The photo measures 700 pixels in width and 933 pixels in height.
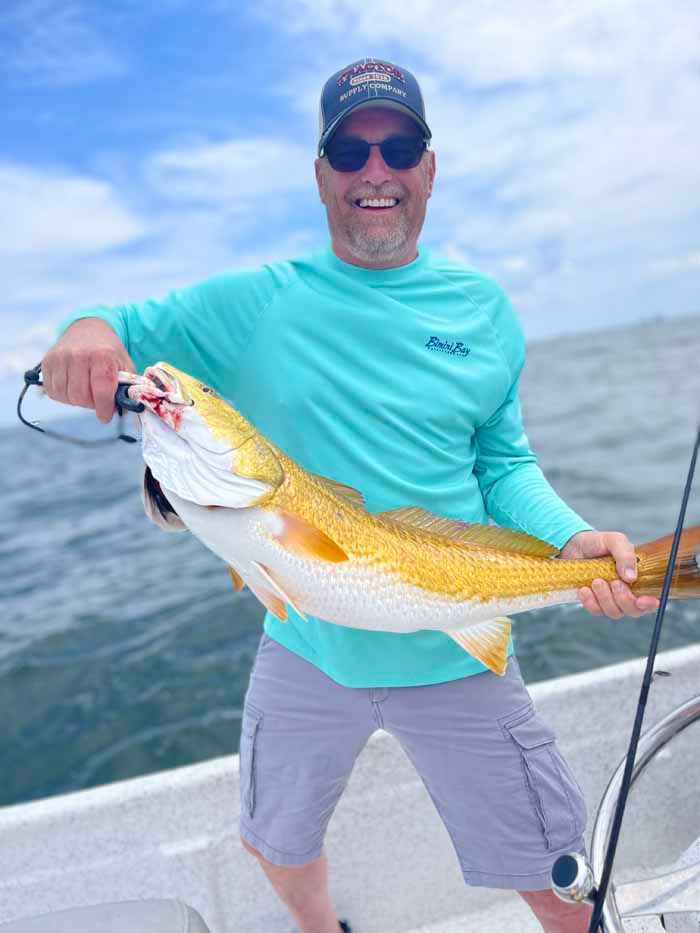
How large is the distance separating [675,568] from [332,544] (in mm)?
985

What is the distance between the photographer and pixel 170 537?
13547 mm

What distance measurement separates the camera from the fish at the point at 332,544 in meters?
1.88

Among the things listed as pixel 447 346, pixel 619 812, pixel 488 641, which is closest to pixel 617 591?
pixel 488 641

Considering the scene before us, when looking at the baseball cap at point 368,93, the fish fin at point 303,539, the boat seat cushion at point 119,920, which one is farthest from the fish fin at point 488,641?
the baseball cap at point 368,93

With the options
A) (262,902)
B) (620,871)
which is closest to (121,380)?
(262,902)

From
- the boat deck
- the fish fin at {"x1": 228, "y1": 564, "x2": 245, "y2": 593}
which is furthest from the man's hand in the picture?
the boat deck

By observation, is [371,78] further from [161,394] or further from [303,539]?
[303,539]

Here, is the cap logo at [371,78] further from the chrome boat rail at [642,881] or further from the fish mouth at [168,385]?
the chrome boat rail at [642,881]

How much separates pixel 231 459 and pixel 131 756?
5101 millimetres

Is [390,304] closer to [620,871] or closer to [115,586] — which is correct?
[620,871]

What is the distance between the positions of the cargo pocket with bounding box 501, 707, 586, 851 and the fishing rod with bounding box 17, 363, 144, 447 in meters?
1.50

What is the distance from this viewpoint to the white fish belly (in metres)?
1.96

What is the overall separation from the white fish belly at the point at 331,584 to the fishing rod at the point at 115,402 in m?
0.22

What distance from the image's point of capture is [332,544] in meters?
2.04
